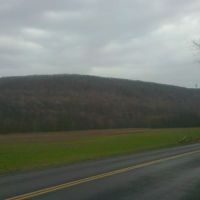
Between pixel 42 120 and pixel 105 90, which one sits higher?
pixel 105 90

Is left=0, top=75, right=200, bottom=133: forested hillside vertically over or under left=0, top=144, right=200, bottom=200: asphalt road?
over

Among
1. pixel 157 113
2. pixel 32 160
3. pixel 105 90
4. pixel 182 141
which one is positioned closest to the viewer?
pixel 32 160

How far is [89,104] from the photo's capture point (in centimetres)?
12525

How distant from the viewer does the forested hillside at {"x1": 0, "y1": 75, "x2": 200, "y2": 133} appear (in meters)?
95.0

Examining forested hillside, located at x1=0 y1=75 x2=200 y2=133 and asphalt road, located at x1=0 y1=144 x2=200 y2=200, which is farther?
forested hillside, located at x1=0 y1=75 x2=200 y2=133

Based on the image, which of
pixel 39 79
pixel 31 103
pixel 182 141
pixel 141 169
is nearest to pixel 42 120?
pixel 31 103

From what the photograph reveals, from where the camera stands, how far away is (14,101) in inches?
4210

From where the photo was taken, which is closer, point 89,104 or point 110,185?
point 110,185

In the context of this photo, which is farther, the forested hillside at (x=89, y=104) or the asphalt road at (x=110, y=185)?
the forested hillside at (x=89, y=104)

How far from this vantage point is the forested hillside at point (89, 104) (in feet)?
312

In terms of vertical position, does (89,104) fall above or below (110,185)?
above

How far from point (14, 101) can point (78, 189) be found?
95.9 m

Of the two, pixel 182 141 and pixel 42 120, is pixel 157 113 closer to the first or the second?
pixel 42 120

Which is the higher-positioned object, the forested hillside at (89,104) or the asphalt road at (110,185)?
the forested hillside at (89,104)
